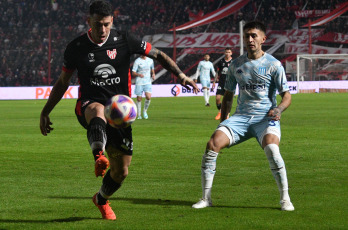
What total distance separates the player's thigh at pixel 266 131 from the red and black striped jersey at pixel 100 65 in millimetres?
1604

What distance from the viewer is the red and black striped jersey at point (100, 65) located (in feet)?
19.8

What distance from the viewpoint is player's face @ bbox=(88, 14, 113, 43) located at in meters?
5.76

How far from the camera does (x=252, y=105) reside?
710cm

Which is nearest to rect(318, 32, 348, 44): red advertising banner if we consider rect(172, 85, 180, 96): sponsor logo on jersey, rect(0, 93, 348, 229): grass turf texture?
rect(172, 85, 180, 96): sponsor logo on jersey

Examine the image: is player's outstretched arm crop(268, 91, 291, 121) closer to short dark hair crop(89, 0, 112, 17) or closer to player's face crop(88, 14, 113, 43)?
player's face crop(88, 14, 113, 43)

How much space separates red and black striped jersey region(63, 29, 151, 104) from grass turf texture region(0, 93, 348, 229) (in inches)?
49.7

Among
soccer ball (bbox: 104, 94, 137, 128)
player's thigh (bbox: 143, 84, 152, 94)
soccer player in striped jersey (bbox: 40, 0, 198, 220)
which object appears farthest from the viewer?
player's thigh (bbox: 143, 84, 152, 94)

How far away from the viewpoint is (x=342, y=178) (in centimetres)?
877

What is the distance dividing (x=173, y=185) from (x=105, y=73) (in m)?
2.78

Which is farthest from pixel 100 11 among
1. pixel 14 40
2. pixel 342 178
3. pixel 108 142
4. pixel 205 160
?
pixel 14 40

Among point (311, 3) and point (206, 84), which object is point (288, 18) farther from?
point (206, 84)

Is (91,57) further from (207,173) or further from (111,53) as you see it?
(207,173)

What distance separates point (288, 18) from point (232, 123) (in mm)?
41054

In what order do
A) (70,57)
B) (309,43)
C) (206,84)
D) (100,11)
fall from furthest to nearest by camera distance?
(309,43) → (206,84) → (70,57) → (100,11)
